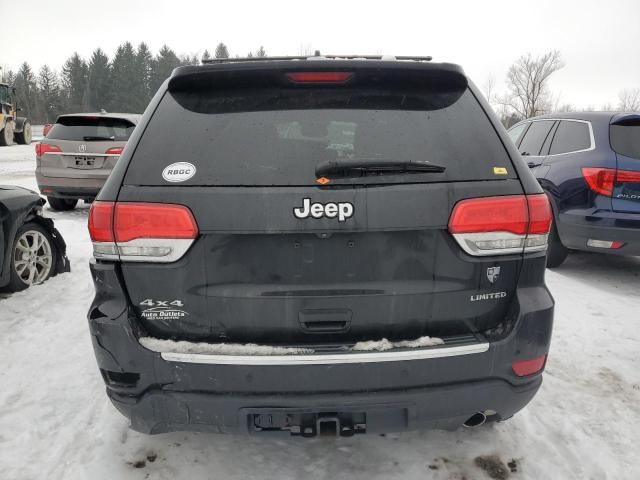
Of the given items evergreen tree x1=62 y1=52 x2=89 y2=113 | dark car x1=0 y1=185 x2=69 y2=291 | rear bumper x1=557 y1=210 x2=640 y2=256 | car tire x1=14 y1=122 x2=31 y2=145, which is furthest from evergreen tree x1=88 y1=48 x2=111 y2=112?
rear bumper x1=557 y1=210 x2=640 y2=256

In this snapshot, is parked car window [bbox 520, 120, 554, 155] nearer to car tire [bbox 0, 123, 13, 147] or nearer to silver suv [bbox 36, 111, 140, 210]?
silver suv [bbox 36, 111, 140, 210]

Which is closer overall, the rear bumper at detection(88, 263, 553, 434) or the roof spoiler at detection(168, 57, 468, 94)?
the rear bumper at detection(88, 263, 553, 434)

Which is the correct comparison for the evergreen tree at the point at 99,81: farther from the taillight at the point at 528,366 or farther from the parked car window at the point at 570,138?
the taillight at the point at 528,366

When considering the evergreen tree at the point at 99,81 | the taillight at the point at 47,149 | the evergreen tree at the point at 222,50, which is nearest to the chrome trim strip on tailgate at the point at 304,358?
the taillight at the point at 47,149

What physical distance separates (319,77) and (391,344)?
1135 millimetres

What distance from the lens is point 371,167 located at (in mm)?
1752

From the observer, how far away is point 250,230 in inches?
67.6

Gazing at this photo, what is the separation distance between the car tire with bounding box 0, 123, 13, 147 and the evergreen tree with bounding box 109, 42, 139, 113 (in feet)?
152

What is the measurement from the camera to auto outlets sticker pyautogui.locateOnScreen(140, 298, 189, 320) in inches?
70.4

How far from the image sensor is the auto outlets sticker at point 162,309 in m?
1.79

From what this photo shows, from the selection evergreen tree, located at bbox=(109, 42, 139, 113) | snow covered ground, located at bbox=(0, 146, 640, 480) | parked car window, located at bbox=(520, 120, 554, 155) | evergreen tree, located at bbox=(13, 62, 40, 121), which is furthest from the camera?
evergreen tree, located at bbox=(109, 42, 139, 113)

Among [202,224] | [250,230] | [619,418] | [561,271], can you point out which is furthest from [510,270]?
[561,271]

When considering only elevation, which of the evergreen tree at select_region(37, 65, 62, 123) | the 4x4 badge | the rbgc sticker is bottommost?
the 4x4 badge

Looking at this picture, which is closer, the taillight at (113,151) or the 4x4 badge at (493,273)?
the 4x4 badge at (493,273)
